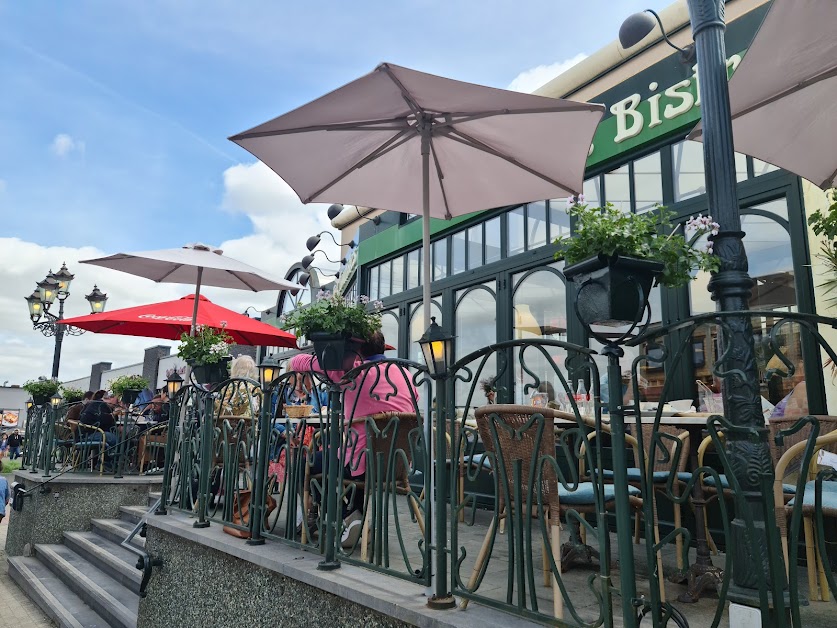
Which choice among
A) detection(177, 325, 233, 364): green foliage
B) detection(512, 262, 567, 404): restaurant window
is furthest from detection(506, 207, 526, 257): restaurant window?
detection(177, 325, 233, 364): green foliage

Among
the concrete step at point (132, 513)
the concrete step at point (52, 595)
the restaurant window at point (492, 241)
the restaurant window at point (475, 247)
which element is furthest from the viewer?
the restaurant window at point (475, 247)

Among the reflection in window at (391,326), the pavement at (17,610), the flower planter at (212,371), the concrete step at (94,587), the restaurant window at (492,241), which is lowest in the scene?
the pavement at (17,610)

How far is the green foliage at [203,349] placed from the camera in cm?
476

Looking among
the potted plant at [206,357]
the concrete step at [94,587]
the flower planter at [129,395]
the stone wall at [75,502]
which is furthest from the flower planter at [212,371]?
the flower planter at [129,395]

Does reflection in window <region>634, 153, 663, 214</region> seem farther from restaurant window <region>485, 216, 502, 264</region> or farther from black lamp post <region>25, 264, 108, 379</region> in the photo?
black lamp post <region>25, 264, 108, 379</region>

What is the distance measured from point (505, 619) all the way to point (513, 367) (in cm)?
494

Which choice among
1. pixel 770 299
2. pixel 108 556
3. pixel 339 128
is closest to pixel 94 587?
pixel 108 556

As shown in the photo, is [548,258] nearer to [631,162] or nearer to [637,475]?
[631,162]

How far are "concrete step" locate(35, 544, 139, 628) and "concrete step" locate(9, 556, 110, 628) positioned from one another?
53 mm

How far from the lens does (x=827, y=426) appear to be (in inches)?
122

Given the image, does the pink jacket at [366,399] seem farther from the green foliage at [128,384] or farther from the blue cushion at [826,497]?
the green foliage at [128,384]

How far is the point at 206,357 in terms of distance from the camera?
187 inches

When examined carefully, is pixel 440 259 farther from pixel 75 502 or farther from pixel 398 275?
pixel 75 502

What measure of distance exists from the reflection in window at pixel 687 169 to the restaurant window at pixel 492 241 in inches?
100
